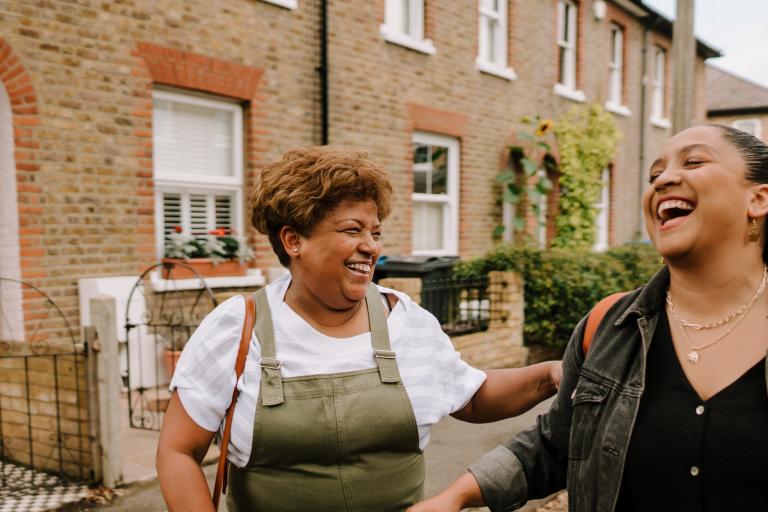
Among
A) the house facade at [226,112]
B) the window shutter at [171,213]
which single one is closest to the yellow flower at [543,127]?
the house facade at [226,112]

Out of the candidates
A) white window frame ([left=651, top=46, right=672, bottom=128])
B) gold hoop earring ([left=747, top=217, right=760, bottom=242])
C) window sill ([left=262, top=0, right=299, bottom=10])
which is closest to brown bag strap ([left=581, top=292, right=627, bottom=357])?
gold hoop earring ([left=747, top=217, right=760, bottom=242])

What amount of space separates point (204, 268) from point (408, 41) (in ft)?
14.7

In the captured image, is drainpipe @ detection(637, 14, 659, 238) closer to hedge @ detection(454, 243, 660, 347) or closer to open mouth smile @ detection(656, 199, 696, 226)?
hedge @ detection(454, 243, 660, 347)

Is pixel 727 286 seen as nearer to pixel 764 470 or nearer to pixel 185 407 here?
pixel 764 470

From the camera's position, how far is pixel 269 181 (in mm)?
1943

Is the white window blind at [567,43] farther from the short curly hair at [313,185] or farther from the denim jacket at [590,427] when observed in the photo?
the denim jacket at [590,427]

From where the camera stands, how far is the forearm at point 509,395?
2.18 meters

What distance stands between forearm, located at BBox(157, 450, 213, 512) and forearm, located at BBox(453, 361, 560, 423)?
2.76ft

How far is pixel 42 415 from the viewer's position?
4383mm

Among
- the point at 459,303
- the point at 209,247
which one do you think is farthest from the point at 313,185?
the point at 459,303

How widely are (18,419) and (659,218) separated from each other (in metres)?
4.46

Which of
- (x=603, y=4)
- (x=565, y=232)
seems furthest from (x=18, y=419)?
(x=603, y=4)

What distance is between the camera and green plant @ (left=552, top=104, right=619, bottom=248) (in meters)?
12.5

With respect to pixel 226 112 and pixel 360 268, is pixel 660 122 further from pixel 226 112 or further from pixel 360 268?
pixel 360 268
